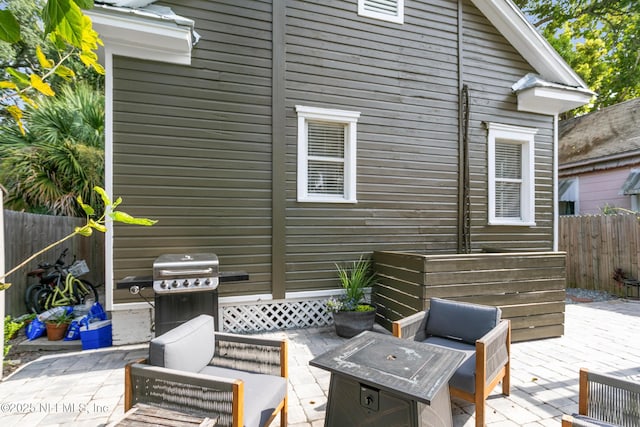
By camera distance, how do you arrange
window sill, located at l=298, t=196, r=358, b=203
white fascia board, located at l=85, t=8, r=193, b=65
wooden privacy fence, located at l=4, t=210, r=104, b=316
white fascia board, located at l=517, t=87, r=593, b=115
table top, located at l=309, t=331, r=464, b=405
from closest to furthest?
table top, located at l=309, t=331, r=464, b=405
white fascia board, located at l=85, t=8, r=193, b=65
wooden privacy fence, located at l=4, t=210, r=104, b=316
window sill, located at l=298, t=196, r=358, b=203
white fascia board, located at l=517, t=87, r=593, b=115

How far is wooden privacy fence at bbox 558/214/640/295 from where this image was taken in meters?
6.46

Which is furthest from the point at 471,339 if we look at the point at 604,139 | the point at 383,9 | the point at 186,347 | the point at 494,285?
the point at 604,139

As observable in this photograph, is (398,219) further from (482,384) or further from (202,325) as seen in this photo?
(202,325)

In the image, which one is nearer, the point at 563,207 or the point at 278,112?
the point at 278,112

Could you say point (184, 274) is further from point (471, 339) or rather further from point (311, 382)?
point (471, 339)

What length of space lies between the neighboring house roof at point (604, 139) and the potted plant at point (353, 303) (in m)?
8.08

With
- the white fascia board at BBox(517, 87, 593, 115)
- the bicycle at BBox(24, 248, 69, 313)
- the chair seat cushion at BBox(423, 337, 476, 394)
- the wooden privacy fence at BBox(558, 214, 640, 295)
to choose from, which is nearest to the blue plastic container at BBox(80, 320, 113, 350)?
the bicycle at BBox(24, 248, 69, 313)

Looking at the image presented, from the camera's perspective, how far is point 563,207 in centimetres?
997

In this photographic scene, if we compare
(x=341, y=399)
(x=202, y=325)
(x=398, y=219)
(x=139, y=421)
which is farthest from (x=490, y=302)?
(x=139, y=421)

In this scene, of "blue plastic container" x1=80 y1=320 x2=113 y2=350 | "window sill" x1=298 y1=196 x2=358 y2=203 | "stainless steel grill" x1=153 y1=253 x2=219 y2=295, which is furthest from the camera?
"window sill" x1=298 y1=196 x2=358 y2=203

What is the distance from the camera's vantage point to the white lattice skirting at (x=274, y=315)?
4383mm

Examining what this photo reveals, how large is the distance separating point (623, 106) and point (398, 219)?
10031 mm

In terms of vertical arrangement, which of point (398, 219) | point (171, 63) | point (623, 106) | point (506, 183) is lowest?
point (398, 219)

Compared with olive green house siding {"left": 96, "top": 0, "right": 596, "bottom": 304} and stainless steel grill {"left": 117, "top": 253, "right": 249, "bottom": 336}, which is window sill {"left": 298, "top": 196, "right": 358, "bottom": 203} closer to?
olive green house siding {"left": 96, "top": 0, "right": 596, "bottom": 304}
